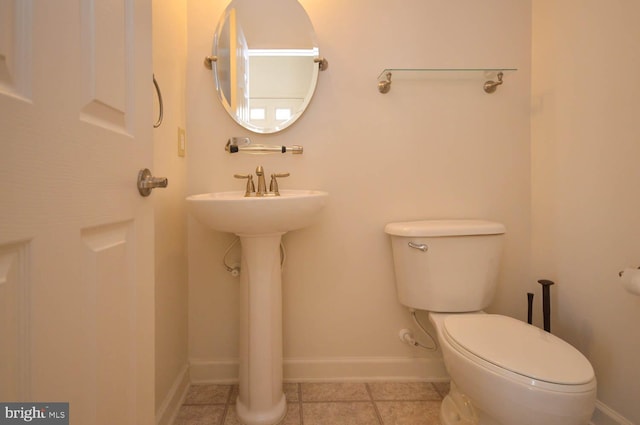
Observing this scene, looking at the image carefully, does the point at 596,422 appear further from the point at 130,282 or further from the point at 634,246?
the point at 130,282

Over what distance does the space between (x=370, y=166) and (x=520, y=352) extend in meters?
0.88

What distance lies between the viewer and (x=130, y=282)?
588 millimetres

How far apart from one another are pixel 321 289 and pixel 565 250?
1.05 m

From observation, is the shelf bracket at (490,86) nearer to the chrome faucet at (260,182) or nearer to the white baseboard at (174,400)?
the chrome faucet at (260,182)

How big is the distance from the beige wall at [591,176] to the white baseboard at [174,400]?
1.59 metres

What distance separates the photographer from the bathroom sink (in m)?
0.89

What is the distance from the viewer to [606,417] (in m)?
1.01

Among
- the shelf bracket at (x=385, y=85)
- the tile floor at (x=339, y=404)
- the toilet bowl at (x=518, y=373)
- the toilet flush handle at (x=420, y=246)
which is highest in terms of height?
the shelf bracket at (x=385, y=85)

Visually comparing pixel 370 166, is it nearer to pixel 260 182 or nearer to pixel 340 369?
pixel 260 182

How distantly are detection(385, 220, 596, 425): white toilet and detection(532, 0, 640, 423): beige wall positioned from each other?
11.7 inches

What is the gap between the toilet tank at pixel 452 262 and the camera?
1.14 m

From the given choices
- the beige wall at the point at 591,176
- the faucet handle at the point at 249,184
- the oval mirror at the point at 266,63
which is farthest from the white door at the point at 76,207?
the beige wall at the point at 591,176

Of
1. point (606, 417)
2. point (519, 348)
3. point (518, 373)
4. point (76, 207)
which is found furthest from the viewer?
point (606, 417)

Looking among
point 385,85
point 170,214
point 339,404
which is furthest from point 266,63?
point 339,404
